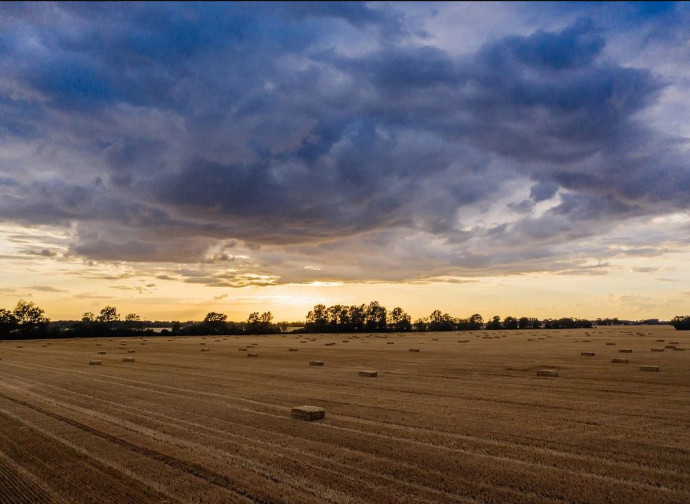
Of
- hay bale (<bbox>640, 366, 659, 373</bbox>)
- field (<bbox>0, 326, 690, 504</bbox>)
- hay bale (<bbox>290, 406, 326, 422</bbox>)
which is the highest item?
hay bale (<bbox>640, 366, 659, 373</bbox>)

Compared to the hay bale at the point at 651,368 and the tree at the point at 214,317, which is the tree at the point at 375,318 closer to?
the tree at the point at 214,317

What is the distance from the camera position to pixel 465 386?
58.3ft

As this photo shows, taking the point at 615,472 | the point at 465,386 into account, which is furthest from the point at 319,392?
the point at 615,472

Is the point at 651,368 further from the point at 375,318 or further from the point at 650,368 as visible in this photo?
the point at 375,318

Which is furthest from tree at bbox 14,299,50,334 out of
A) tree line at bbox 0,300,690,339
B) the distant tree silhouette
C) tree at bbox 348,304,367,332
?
the distant tree silhouette

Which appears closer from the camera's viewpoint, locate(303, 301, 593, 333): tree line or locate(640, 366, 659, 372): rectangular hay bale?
locate(640, 366, 659, 372): rectangular hay bale

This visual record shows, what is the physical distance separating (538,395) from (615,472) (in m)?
7.90

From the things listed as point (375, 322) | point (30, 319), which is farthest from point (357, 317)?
point (30, 319)

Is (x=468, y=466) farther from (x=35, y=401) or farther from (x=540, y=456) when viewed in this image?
(x=35, y=401)

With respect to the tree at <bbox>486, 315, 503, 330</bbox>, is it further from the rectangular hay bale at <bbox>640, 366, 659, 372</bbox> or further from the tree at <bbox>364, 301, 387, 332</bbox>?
the rectangular hay bale at <bbox>640, 366, 659, 372</bbox>

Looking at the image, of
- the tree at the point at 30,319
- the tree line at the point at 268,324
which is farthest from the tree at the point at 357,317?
the tree at the point at 30,319

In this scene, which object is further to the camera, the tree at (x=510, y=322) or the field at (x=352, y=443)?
the tree at (x=510, y=322)

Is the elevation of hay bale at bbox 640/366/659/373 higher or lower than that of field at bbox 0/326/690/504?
higher

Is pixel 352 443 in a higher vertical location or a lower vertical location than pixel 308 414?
lower
